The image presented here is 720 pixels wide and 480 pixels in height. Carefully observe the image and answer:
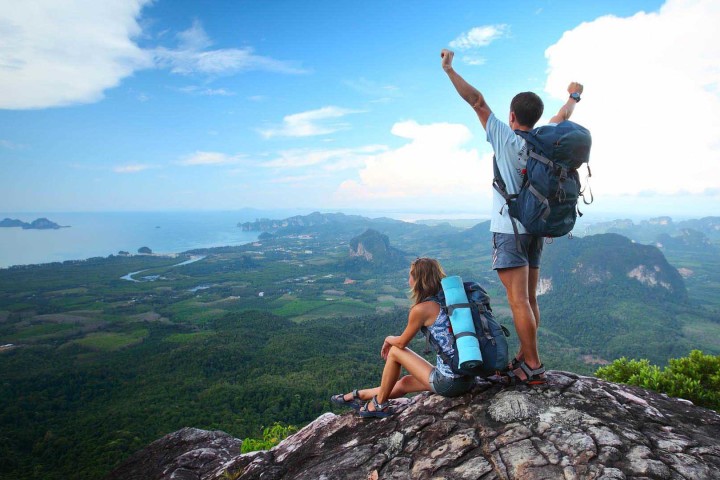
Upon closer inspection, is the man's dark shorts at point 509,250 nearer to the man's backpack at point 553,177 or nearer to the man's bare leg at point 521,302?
the man's bare leg at point 521,302

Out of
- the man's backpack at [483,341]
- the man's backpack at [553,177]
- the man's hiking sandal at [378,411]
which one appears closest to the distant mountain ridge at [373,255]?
the man's hiking sandal at [378,411]

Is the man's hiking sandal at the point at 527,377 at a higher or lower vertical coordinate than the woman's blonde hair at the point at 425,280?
lower

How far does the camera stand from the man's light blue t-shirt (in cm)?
344

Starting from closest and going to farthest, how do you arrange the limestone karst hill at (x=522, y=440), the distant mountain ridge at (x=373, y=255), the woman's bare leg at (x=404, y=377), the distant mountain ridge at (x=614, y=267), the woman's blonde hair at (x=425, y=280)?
the limestone karst hill at (x=522, y=440) → the woman's blonde hair at (x=425, y=280) → the woman's bare leg at (x=404, y=377) → the distant mountain ridge at (x=614, y=267) → the distant mountain ridge at (x=373, y=255)

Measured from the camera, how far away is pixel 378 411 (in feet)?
14.7

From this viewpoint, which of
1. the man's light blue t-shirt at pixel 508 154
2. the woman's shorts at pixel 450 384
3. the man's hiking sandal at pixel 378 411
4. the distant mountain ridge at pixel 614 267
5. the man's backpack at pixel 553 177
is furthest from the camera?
the distant mountain ridge at pixel 614 267

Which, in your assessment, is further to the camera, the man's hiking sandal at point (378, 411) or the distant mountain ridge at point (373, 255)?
the distant mountain ridge at point (373, 255)

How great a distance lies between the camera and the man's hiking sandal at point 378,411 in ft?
14.6

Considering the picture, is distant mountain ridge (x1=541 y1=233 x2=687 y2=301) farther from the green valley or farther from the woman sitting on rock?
the woman sitting on rock

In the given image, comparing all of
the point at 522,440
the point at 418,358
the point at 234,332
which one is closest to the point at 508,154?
the point at 418,358

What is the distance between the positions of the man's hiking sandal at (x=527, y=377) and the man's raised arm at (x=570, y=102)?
296 centimetres

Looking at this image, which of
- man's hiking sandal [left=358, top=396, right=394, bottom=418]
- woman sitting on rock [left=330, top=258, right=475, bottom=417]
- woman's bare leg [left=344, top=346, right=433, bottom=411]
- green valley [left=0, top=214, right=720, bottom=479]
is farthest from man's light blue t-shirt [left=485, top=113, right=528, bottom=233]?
green valley [left=0, top=214, right=720, bottom=479]

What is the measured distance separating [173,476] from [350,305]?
9406 centimetres

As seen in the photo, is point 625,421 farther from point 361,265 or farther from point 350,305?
point 361,265
